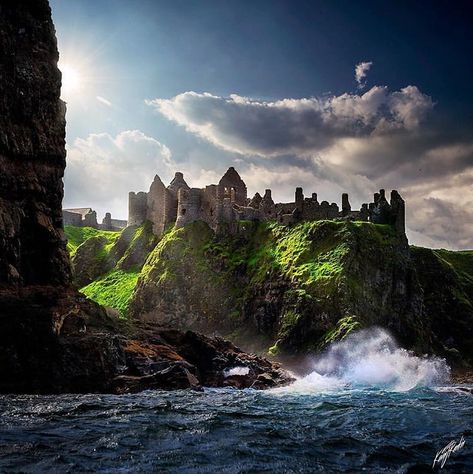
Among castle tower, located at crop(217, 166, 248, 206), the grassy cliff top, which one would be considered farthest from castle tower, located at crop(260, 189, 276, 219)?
the grassy cliff top

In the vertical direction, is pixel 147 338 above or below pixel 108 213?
below

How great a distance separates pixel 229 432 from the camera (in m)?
21.6

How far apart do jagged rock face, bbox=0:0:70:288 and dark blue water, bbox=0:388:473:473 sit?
1428cm

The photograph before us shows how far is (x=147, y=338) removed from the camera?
48.7 meters

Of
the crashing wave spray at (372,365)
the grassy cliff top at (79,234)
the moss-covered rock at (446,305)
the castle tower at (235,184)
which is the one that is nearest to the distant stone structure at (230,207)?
the castle tower at (235,184)

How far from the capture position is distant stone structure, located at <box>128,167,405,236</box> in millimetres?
86938

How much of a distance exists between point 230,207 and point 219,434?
7477 cm

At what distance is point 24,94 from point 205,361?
29.6 m

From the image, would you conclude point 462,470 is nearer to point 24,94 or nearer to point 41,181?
point 41,181

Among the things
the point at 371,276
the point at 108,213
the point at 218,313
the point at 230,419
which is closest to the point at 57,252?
the point at 230,419

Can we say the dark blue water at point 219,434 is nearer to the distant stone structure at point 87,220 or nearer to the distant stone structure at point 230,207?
the distant stone structure at point 230,207

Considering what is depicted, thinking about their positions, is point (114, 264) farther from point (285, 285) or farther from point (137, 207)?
point (285, 285)

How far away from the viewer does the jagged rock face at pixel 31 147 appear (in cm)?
3959

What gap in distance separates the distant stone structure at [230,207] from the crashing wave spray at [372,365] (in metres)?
25.2
